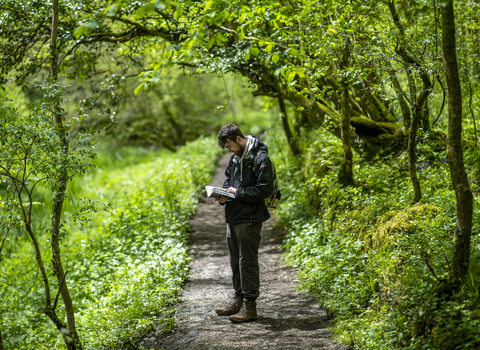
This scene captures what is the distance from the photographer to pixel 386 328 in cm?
359

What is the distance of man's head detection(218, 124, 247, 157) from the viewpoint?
14.4 ft

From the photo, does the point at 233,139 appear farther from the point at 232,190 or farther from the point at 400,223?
the point at 400,223

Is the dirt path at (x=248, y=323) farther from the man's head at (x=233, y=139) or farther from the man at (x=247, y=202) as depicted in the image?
→ the man's head at (x=233, y=139)

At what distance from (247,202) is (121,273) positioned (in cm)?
327

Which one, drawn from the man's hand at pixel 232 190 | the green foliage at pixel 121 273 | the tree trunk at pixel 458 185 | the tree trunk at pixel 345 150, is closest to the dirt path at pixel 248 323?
the green foliage at pixel 121 273

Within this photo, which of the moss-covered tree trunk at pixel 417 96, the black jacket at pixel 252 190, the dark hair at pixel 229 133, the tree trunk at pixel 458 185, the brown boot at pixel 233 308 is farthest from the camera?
the brown boot at pixel 233 308

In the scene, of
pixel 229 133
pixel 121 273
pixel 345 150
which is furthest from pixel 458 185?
pixel 121 273

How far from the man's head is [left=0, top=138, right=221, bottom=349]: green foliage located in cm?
180

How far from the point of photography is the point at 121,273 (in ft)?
21.5

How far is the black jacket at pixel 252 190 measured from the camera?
14.0 feet

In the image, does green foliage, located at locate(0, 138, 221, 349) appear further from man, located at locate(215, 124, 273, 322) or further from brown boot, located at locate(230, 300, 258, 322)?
man, located at locate(215, 124, 273, 322)

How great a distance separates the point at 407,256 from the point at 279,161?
25.3 ft

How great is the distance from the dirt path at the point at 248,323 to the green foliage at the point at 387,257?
259 mm

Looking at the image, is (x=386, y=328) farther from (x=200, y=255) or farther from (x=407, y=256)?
(x=200, y=255)
